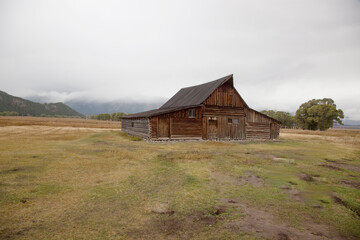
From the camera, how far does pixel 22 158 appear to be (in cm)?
1204

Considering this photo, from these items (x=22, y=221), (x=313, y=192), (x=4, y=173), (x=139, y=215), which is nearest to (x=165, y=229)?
(x=139, y=215)

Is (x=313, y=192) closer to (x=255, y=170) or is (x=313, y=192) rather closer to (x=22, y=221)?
(x=255, y=170)

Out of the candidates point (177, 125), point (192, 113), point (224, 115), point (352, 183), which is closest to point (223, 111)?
point (224, 115)

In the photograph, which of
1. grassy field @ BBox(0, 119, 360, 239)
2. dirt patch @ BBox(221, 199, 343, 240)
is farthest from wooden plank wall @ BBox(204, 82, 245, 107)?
dirt patch @ BBox(221, 199, 343, 240)

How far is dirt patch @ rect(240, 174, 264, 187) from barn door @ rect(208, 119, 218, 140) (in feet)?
58.5

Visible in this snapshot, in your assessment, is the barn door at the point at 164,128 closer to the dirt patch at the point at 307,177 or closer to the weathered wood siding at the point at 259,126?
the weathered wood siding at the point at 259,126

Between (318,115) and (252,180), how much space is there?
6567cm

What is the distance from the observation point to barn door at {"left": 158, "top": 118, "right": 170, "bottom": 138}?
81.7 feet

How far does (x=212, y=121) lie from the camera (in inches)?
1105

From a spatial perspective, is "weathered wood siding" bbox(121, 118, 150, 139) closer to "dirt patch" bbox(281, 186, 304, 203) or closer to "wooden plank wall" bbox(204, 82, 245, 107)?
"wooden plank wall" bbox(204, 82, 245, 107)

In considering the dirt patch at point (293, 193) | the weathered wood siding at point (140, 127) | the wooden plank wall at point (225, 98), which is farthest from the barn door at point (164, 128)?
the dirt patch at point (293, 193)

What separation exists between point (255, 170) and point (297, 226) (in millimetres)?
5955

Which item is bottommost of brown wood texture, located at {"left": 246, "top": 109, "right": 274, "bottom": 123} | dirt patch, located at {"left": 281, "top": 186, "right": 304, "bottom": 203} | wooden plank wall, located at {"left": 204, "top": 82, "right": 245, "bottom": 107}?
dirt patch, located at {"left": 281, "top": 186, "right": 304, "bottom": 203}

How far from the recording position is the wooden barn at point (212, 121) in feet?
82.7
